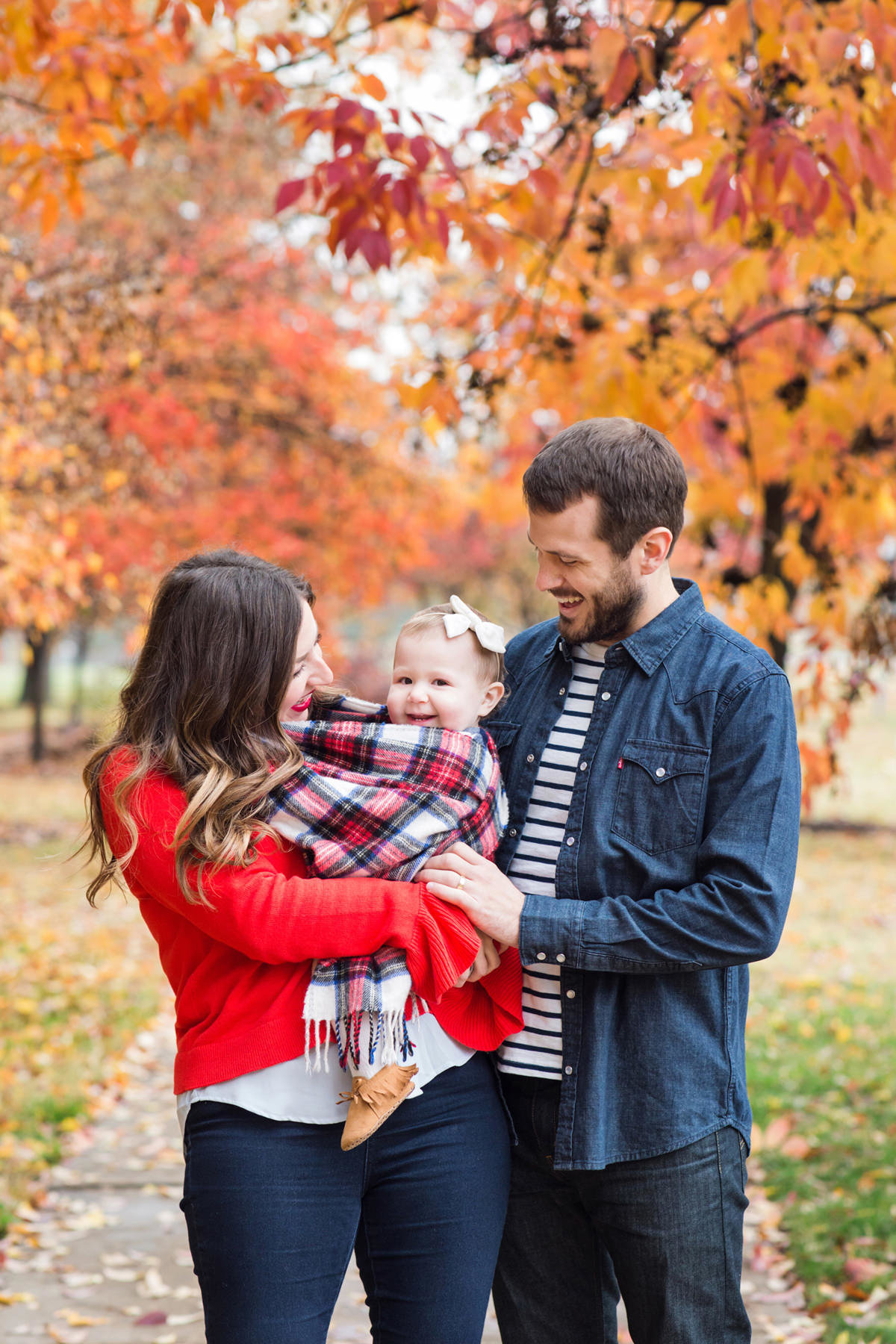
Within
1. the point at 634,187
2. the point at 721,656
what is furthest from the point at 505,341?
the point at 721,656

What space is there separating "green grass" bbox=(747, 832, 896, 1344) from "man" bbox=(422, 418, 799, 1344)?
1.69m

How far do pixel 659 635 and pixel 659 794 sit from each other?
31 centimetres

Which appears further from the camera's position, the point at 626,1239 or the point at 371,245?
the point at 371,245

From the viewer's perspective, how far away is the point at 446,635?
232 cm

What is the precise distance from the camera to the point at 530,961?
211 centimetres

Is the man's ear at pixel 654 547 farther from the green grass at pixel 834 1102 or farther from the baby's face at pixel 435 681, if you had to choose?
the green grass at pixel 834 1102

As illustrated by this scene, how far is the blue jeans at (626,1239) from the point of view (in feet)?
6.96

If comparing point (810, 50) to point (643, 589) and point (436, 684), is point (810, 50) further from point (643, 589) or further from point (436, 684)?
point (436, 684)

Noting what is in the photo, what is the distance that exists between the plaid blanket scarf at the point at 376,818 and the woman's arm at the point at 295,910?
44 mm

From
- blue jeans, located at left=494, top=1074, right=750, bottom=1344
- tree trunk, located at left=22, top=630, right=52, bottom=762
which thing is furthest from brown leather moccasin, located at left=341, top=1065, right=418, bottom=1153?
tree trunk, located at left=22, top=630, right=52, bottom=762

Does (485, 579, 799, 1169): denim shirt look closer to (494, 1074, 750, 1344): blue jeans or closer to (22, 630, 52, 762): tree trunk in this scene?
(494, 1074, 750, 1344): blue jeans

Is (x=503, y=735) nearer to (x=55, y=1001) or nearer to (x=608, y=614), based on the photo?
(x=608, y=614)

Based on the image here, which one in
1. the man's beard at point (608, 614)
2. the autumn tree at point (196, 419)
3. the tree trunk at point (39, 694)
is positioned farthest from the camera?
the tree trunk at point (39, 694)

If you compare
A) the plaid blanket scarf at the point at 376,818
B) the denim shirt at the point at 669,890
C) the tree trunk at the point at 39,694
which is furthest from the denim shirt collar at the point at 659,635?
the tree trunk at the point at 39,694
